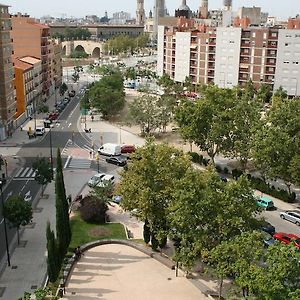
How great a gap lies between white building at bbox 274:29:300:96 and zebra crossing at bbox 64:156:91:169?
5046 centimetres

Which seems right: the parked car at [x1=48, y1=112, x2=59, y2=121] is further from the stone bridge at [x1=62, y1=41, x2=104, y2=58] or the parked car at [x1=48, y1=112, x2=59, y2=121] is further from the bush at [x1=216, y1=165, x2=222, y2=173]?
the stone bridge at [x1=62, y1=41, x2=104, y2=58]

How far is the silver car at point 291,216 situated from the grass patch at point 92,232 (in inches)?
525

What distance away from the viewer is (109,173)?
48750mm

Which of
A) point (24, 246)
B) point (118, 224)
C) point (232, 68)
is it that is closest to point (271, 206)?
point (118, 224)

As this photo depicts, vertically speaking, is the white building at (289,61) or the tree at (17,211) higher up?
the white building at (289,61)

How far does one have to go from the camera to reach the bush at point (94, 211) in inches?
1415

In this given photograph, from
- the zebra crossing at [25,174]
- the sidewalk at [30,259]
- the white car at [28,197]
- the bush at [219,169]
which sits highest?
the white car at [28,197]

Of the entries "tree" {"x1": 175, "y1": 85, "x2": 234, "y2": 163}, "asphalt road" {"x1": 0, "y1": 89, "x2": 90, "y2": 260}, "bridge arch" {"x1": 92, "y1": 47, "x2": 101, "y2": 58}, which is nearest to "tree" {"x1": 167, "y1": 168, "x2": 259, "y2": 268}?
"asphalt road" {"x1": 0, "y1": 89, "x2": 90, "y2": 260}

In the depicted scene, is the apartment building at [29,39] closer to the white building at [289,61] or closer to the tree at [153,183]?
the white building at [289,61]

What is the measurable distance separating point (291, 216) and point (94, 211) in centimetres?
1584

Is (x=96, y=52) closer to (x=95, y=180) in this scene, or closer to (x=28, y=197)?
(x=95, y=180)

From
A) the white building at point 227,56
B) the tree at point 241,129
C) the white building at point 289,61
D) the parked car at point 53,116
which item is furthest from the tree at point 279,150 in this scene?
the white building at point 227,56

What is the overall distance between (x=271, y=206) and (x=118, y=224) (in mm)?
13522

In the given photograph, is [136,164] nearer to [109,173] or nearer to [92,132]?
[109,173]
